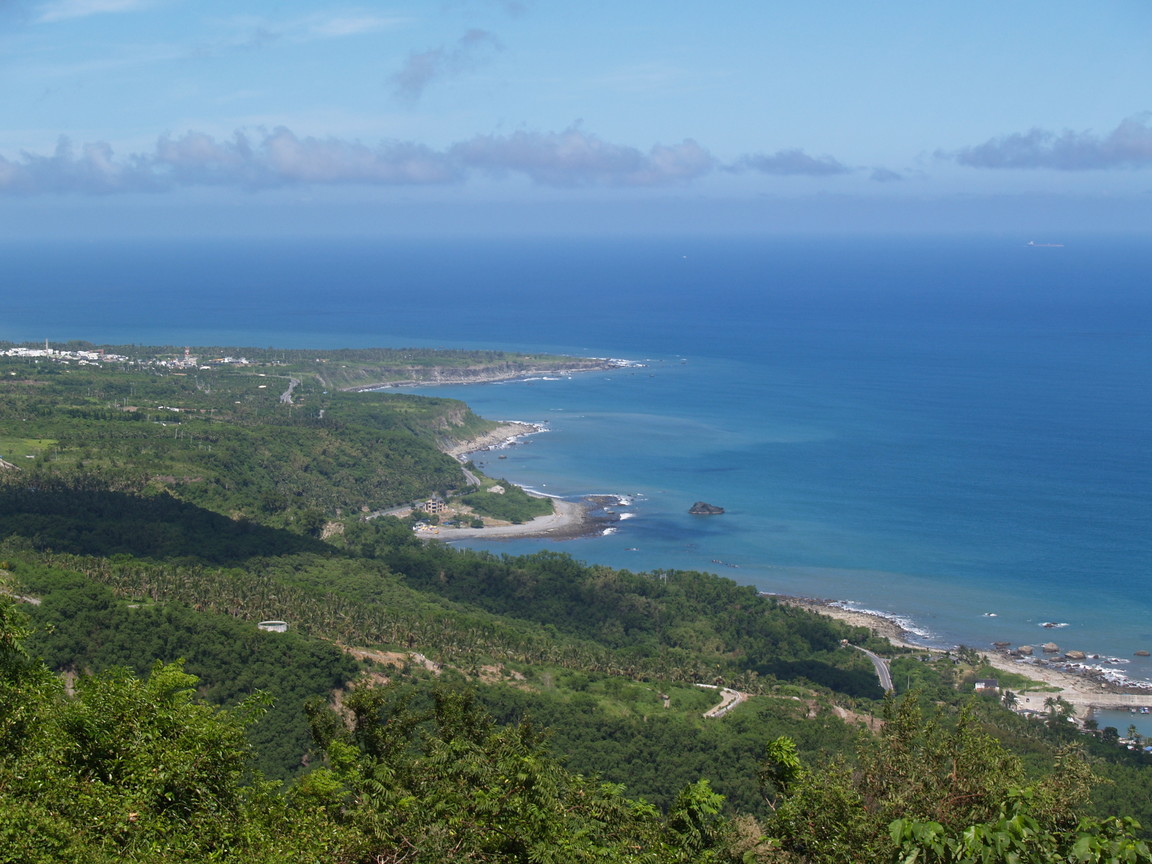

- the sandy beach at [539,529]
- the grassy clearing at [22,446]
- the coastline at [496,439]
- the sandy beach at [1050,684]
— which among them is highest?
the grassy clearing at [22,446]

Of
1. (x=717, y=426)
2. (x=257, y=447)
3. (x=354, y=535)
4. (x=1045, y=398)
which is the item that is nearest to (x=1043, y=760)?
(x=354, y=535)

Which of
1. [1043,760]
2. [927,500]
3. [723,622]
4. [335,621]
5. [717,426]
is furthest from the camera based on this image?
[717,426]

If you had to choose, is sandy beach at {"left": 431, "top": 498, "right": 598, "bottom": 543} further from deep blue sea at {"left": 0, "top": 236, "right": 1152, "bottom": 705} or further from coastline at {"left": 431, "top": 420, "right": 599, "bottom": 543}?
deep blue sea at {"left": 0, "top": 236, "right": 1152, "bottom": 705}

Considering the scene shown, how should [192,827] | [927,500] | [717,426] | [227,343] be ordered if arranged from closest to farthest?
[192,827] < [927,500] < [717,426] < [227,343]

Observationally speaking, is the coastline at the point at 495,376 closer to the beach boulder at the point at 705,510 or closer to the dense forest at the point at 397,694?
the dense forest at the point at 397,694

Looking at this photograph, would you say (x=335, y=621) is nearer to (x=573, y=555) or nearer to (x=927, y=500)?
(x=573, y=555)

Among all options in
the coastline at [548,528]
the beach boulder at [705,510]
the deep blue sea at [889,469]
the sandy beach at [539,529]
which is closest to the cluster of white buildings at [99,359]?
the deep blue sea at [889,469]
